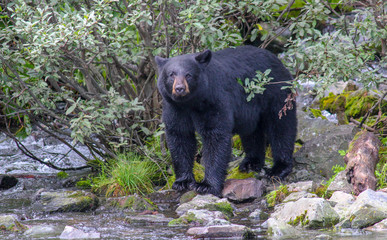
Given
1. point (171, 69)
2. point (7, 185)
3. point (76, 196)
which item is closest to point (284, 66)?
point (171, 69)

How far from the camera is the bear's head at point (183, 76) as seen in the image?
6.68 metres

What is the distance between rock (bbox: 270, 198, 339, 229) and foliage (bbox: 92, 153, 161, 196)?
2.50 metres

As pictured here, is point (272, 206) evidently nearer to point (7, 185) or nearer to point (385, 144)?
point (385, 144)

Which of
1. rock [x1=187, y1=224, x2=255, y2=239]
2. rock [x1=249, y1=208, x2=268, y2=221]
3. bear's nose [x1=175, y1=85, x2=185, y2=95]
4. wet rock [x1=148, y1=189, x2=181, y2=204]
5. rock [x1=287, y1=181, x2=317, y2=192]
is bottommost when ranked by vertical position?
wet rock [x1=148, y1=189, x2=181, y2=204]

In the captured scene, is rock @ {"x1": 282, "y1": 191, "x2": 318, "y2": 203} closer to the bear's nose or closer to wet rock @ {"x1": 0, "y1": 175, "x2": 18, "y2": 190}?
the bear's nose

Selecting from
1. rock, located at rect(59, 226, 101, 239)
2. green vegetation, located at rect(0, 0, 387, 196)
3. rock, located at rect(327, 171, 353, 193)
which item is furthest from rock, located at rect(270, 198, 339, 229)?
rock, located at rect(59, 226, 101, 239)

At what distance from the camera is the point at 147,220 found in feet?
20.6

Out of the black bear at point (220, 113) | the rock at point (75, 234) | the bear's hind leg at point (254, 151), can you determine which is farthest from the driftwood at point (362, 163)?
the rock at point (75, 234)

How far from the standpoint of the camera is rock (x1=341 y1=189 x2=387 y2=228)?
557 centimetres

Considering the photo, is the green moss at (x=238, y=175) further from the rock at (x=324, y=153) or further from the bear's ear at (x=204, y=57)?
the bear's ear at (x=204, y=57)

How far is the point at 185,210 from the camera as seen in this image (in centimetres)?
678

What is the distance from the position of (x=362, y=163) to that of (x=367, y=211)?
124cm

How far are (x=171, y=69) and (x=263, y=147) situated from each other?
2466 millimetres

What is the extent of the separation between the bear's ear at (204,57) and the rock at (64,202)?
223cm
